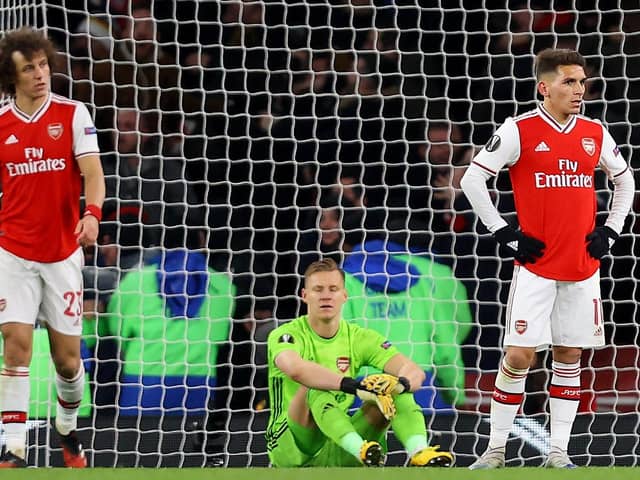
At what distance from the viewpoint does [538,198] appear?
5.61 meters

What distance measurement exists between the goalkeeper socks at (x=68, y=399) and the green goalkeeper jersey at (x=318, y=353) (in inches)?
30.2

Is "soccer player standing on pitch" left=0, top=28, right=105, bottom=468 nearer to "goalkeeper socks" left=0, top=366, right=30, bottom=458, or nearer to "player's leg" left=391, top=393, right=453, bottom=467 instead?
"goalkeeper socks" left=0, top=366, right=30, bottom=458

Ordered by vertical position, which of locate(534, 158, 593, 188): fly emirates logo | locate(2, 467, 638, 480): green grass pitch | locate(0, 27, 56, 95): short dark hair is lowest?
locate(2, 467, 638, 480): green grass pitch

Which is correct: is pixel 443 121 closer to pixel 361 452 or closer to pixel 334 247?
pixel 334 247

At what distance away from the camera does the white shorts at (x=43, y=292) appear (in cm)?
550

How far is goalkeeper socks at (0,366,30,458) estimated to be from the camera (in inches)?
214

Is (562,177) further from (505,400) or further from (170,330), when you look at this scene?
(170,330)

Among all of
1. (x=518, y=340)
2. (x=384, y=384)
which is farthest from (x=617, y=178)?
(x=384, y=384)

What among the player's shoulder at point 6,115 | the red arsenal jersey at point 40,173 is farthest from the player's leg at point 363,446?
the player's shoulder at point 6,115

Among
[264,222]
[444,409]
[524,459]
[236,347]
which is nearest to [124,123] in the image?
[264,222]

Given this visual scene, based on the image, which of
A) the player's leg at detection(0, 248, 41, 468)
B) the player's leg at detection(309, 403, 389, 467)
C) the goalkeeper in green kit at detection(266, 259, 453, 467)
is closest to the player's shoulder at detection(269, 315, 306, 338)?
the goalkeeper in green kit at detection(266, 259, 453, 467)

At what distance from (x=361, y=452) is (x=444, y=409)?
6.48 ft

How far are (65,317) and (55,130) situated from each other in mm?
710

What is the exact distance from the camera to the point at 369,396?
5.57 metres
